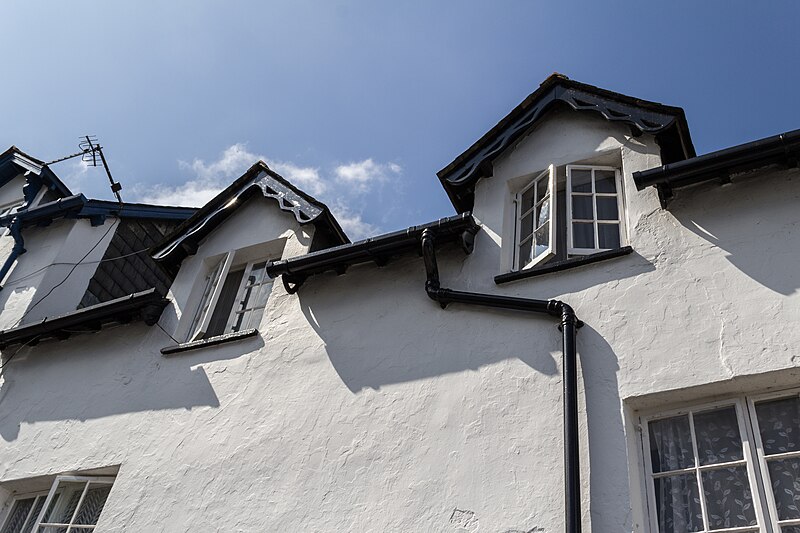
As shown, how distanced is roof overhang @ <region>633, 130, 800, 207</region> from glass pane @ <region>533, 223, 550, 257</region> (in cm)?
113

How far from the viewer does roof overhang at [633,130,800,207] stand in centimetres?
700

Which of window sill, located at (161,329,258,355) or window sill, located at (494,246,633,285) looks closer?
window sill, located at (494,246,633,285)

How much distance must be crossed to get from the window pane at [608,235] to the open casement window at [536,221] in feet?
1.59

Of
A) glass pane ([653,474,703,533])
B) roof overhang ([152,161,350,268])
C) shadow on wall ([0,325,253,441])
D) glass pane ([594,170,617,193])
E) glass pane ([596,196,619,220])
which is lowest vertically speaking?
glass pane ([653,474,703,533])

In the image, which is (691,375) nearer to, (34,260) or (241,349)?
(241,349)

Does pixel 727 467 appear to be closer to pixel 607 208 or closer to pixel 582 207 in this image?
pixel 607 208

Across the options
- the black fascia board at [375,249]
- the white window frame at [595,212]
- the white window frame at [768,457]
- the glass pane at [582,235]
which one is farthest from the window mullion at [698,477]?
the black fascia board at [375,249]

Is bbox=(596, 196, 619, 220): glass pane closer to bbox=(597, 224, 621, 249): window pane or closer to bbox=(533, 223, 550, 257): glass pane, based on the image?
bbox=(597, 224, 621, 249): window pane

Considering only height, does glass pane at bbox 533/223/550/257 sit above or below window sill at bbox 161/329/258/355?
above

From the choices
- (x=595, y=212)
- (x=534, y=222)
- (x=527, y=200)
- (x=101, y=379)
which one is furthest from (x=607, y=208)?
(x=101, y=379)

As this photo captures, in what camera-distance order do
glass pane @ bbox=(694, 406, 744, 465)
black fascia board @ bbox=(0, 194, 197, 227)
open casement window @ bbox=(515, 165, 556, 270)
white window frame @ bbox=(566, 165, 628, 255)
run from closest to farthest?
glass pane @ bbox=(694, 406, 744, 465) → white window frame @ bbox=(566, 165, 628, 255) → open casement window @ bbox=(515, 165, 556, 270) → black fascia board @ bbox=(0, 194, 197, 227)

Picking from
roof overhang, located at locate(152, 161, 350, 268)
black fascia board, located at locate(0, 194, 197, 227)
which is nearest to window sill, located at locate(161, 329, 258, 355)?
roof overhang, located at locate(152, 161, 350, 268)

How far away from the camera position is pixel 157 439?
8.27m

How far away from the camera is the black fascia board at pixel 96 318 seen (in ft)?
31.9
